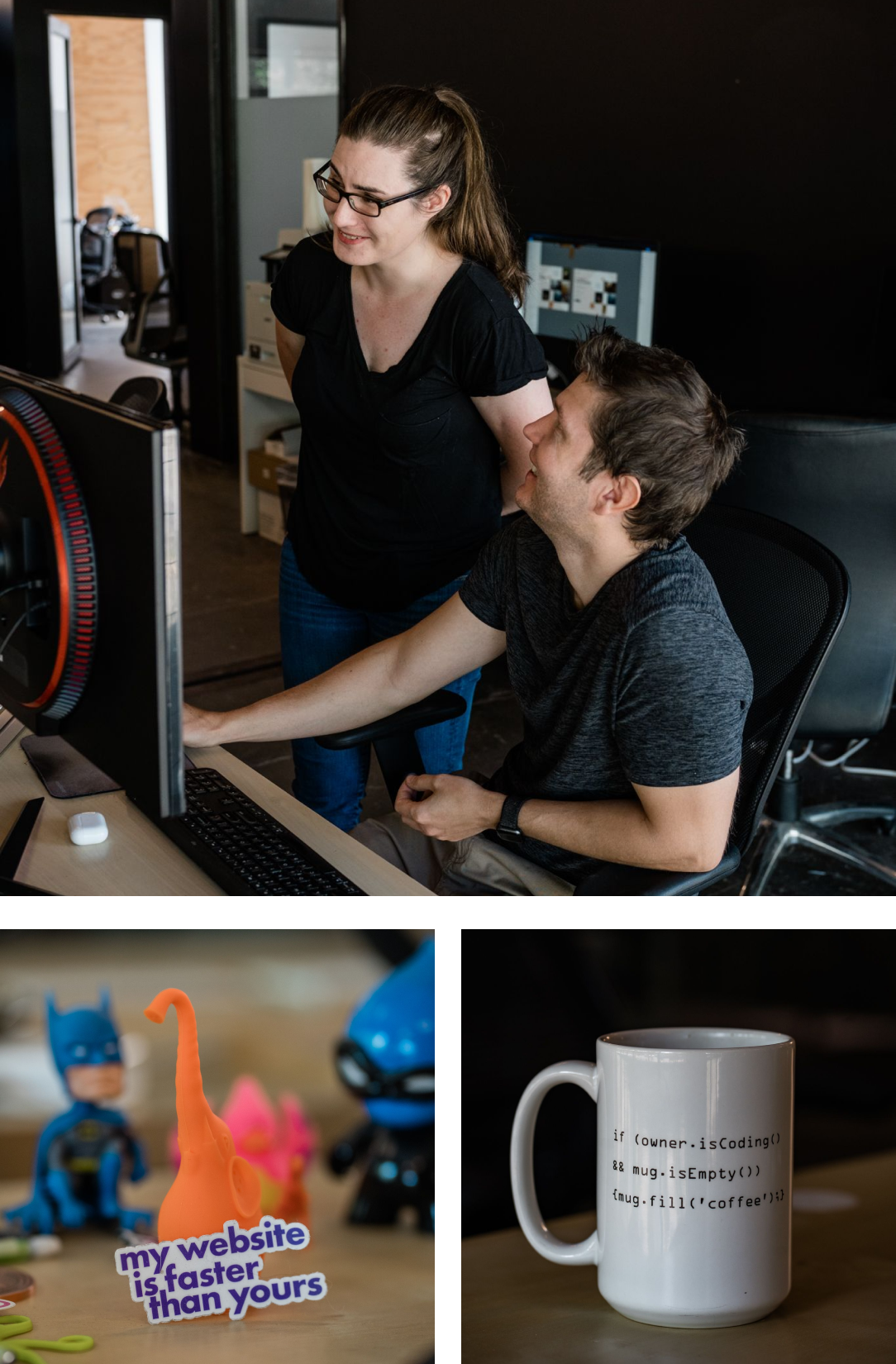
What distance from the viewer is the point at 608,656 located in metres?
1.38

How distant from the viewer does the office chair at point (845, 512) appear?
240 centimetres

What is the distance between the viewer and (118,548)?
0.98 metres

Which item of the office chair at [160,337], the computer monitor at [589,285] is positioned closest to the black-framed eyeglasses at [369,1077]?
the computer monitor at [589,285]

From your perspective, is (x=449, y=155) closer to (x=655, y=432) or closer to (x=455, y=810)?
(x=655, y=432)

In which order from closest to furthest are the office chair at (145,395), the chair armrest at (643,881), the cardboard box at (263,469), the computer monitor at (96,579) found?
the computer monitor at (96,579) < the chair armrest at (643,881) < the office chair at (145,395) < the cardboard box at (263,469)

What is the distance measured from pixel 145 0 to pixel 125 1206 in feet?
28.6

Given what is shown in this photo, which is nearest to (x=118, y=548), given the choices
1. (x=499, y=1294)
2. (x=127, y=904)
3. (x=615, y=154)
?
(x=127, y=904)

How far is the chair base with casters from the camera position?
2770 millimetres

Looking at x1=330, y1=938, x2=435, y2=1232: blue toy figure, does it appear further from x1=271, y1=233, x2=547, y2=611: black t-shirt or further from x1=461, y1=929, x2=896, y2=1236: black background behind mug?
x1=271, y1=233, x2=547, y2=611: black t-shirt

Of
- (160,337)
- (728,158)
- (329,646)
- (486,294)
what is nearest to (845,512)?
(486,294)

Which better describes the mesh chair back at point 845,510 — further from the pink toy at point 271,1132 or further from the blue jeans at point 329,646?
the pink toy at point 271,1132

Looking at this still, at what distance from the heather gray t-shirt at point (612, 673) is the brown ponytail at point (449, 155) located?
0.53m

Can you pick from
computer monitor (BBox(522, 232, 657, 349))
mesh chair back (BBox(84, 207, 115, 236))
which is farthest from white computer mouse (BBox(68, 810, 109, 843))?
mesh chair back (BBox(84, 207, 115, 236))

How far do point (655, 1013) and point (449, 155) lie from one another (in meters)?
1.19
